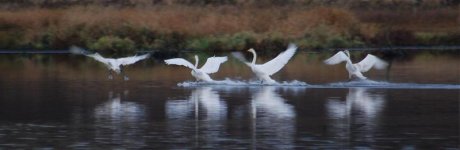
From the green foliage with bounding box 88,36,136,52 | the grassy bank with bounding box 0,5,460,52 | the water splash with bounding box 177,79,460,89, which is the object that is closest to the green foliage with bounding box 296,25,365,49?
the grassy bank with bounding box 0,5,460,52

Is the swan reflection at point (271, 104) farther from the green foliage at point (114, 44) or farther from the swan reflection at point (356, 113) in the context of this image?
the green foliage at point (114, 44)

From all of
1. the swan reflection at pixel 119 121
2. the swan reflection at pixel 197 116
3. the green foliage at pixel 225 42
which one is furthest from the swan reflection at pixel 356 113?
the green foliage at pixel 225 42

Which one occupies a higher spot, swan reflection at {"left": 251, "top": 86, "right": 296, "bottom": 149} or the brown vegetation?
the brown vegetation

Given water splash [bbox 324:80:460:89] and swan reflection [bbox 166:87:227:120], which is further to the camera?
water splash [bbox 324:80:460:89]

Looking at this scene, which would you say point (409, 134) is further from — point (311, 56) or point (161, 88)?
point (311, 56)

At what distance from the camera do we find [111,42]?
47656 millimetres

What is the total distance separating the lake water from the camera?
1877 centimetres

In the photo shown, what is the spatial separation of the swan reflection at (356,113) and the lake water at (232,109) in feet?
0.05

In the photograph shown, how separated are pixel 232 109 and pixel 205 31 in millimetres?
26283

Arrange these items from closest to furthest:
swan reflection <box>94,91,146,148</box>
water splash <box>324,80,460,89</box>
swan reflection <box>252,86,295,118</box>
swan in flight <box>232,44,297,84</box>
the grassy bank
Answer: swan reflection <box>94,91,146,148</box> < swan reflection <box>252,86,295,118</box> < water splash <box>324,80,460,89</box> < swan in flight <box>232,44,297,84</box> < the grassy bank

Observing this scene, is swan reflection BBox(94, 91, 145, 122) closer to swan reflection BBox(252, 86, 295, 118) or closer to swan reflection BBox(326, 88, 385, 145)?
swan reflection BBox(252, 86, 295, 118)

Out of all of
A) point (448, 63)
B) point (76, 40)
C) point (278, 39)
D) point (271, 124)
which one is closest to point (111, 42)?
point (76, 40)

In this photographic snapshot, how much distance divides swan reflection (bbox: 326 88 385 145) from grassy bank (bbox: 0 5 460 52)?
20223mm

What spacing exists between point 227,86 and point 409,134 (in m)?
9.94
